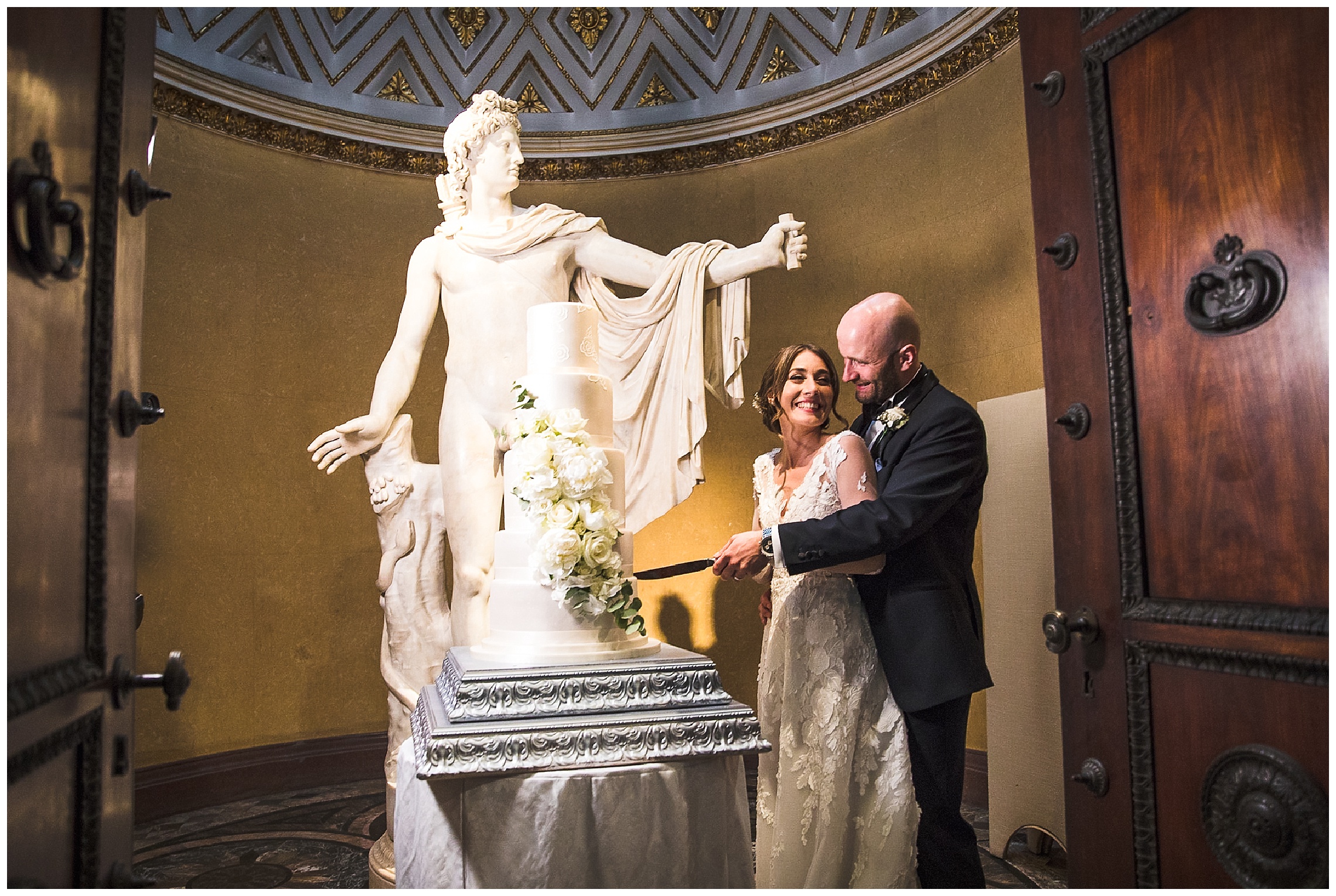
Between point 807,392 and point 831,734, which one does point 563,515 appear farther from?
point 807,392

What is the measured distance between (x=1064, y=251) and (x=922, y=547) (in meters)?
0.75

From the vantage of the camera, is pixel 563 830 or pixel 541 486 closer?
pixel 563 830

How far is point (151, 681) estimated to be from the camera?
1401 millimetres

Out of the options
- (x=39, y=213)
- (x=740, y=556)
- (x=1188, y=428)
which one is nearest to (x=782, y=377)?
(x=740, y=556)

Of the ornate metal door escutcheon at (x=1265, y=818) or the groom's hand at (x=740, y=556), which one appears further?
the groom's hand at (x=740, y=556)

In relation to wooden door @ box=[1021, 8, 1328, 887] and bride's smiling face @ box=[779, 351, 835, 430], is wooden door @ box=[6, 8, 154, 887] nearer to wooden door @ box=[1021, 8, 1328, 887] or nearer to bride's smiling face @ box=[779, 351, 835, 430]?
wooden door @ box=[1021, 8, 1328, 887]

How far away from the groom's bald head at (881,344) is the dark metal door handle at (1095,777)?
0.98 metres

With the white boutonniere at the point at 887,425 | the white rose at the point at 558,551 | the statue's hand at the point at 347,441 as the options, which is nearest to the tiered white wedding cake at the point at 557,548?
the white rose at the point at 558,551

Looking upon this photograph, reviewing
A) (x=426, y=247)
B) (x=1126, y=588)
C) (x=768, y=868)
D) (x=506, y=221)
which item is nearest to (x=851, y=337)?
(x=1126, y=588)

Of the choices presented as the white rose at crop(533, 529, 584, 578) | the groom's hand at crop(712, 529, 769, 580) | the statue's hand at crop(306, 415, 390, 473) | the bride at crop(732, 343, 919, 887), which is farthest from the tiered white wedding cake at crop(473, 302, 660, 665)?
the statue's hand at crop(306, 415, 390, 473)

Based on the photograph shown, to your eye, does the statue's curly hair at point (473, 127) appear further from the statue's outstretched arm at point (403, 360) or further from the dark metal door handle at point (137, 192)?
Answer: the dark metal door handle at point (137, 192)

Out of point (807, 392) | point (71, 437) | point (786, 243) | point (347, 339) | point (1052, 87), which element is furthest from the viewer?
point (347, 339)

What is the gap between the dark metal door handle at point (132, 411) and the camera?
4.61 feet

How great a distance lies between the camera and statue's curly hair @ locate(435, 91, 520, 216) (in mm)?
3230
